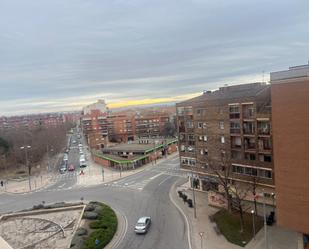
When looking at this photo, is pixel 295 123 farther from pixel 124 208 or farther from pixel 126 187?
pixel 126 187

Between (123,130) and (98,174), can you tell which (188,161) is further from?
(123,130)

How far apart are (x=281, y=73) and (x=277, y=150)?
5.02 metres

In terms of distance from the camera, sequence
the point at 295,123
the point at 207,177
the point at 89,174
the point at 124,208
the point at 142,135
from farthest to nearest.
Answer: the point at 142,135 < the point at 89,174 < the point at 207,177 < the point at 124,208 < the point at 295,123

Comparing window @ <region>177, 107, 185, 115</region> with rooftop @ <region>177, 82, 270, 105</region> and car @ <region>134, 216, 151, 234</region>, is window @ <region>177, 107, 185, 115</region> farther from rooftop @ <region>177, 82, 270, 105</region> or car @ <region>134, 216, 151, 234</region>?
car @ <region>134, 216, 151, 234</region>

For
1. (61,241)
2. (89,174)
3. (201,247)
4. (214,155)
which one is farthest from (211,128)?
(89,174)

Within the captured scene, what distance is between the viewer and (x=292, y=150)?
1989 centimetres

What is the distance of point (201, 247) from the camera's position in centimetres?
2434

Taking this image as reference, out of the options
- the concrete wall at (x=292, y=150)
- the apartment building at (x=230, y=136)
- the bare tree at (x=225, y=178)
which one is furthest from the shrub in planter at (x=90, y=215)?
the concrete wall at (x=292, y=150)

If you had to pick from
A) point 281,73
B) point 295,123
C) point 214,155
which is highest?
point 281,73

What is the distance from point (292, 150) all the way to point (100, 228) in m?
17.4

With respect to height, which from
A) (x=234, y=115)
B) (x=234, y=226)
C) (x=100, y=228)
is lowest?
(x=234, y=226)

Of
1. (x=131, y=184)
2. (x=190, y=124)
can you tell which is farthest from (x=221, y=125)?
(x=131, y=184)

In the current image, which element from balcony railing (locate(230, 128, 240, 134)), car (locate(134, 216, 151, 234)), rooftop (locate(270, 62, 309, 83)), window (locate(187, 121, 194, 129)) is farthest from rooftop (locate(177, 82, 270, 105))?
car (locate(134, 216, 151, 234))

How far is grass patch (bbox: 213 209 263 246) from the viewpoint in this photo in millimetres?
25317
